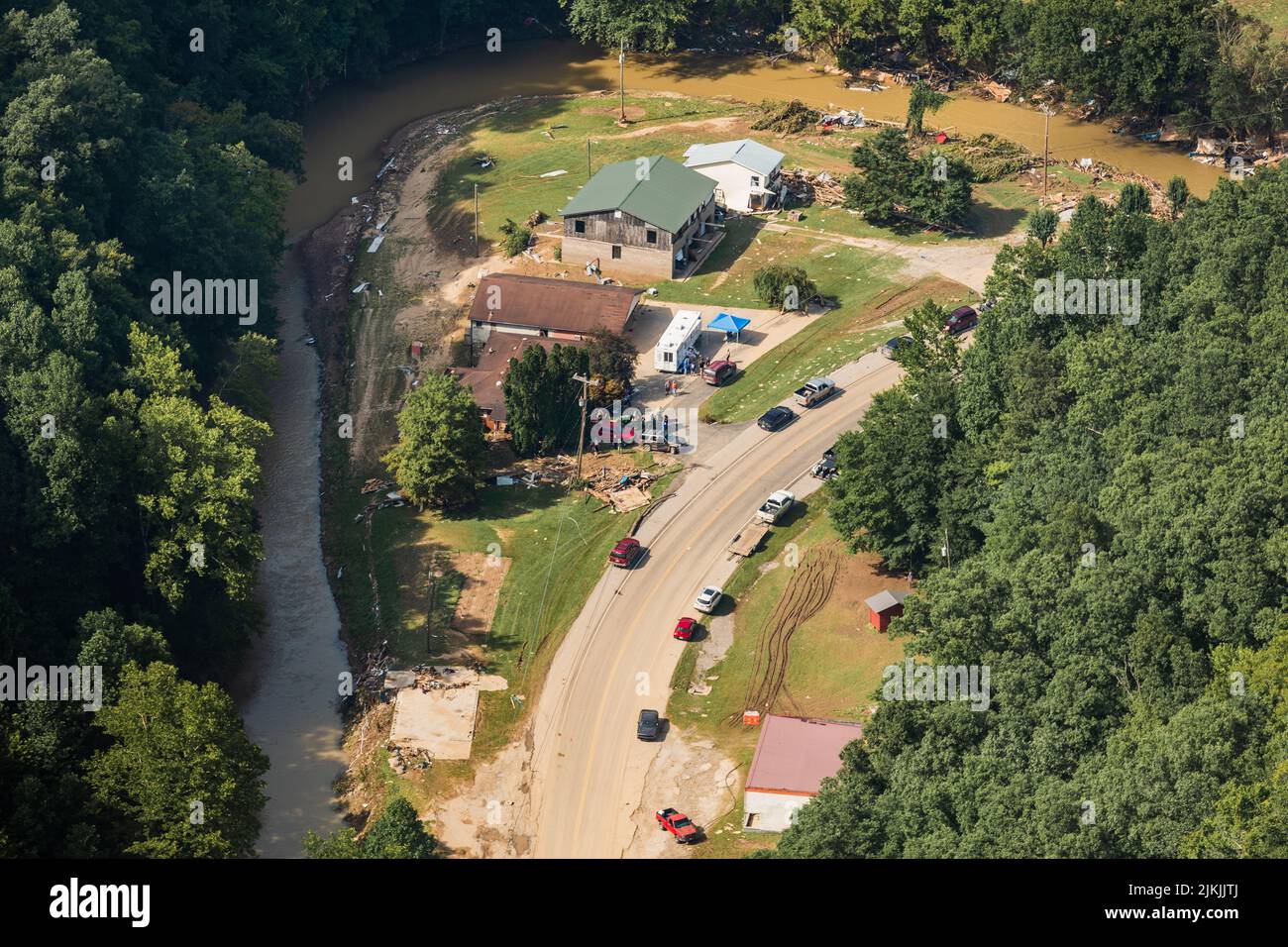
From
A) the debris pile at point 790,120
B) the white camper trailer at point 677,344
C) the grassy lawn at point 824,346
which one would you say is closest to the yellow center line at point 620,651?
the grassy lawn at point 824,346

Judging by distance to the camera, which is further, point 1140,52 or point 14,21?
point 1140,52

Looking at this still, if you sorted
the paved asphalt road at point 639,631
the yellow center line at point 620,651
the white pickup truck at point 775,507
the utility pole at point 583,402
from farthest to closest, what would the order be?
the utility pole at point 583,402, the white pickup truck at point 775,507, the paved asphalt road at point 639,631, the yellow center line at point 620,651

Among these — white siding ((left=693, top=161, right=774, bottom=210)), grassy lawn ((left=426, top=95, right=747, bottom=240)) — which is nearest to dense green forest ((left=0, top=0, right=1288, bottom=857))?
grassy lawn ((left=426, top=95, right=747, bottom=240))

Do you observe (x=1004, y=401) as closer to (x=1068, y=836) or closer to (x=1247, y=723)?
(x=1247, y=723)

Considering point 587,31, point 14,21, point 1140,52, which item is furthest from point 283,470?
point 1140,52

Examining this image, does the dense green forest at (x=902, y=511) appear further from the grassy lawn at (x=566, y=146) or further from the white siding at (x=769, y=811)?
the grassy lawn at (x=566, y=146)

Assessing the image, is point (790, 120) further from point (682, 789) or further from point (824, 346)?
point (682, 789)

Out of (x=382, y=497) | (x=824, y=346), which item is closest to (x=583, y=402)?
(x=382, y=497)
